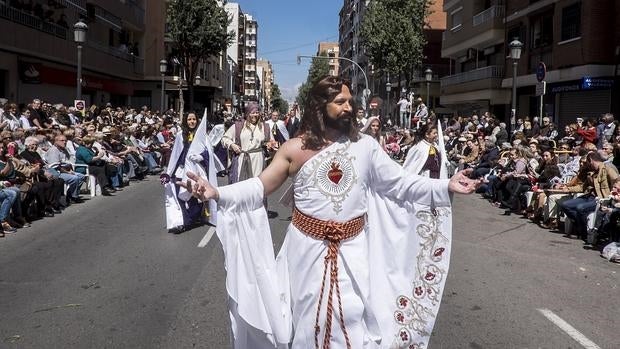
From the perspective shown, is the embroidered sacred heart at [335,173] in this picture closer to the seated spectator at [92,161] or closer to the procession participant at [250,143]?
the procession participant at [250,143]

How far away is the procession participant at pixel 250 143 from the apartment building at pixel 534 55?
19.2 metres

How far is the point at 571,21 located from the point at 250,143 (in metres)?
22.0

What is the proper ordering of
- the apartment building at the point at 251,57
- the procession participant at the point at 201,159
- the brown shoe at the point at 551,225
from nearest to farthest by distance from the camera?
the procession participant at the point at 201,159, the brown shoe at the point at 551,225, the apartment building at the point at 251,57

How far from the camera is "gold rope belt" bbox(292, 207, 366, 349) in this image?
361 cm

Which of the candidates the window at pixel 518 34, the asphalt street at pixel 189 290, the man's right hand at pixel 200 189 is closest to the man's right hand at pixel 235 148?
the asphalt street at pixel 189 290

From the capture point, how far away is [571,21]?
1107 inches

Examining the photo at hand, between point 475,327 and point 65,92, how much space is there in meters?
30.3

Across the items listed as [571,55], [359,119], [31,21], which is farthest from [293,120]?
[571,55]

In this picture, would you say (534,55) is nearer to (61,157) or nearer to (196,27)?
(196,27)

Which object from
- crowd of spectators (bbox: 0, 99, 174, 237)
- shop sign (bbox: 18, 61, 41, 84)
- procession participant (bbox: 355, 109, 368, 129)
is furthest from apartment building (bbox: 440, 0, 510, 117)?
procession participant (bbox: 355, 109, 368, 129)

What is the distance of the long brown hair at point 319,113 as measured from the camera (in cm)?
377

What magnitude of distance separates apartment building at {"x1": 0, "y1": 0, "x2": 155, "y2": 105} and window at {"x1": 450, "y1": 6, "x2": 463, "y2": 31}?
21.4 metres

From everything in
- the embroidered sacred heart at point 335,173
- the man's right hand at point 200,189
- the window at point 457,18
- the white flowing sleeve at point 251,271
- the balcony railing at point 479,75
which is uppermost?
the window at point 457,18

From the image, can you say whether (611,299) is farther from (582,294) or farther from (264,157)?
(264,157)
